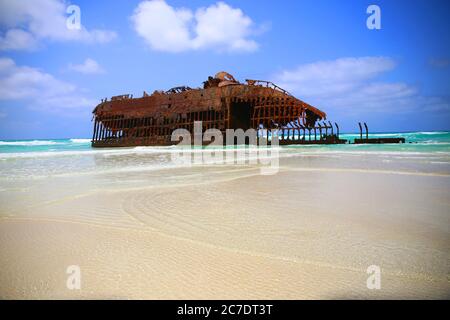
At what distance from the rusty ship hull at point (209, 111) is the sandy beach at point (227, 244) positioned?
1871cm

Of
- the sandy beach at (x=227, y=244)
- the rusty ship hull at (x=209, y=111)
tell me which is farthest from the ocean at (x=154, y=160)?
the rusty ship hull at (x=209, y=111)

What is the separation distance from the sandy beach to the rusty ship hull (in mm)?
18712

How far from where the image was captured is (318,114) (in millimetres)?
22297

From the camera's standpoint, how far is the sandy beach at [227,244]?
5.27 feet

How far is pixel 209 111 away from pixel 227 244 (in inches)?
868

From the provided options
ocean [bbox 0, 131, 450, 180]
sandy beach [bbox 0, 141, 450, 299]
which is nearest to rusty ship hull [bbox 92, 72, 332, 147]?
ocean [bbox 0, 131, 450, 180]

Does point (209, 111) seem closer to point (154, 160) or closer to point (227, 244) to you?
point (154, 160)

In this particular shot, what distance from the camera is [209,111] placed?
23.8 metres

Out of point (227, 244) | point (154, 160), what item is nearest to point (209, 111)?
point (154, 160)

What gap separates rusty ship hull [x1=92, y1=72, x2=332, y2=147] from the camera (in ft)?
73.6

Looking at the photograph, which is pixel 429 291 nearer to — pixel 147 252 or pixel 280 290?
pixel 280 290

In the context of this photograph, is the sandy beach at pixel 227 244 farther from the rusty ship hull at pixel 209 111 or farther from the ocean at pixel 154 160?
the rusty ship hull at pixel 209 111

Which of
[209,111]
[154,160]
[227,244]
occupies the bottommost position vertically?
[227,244]
